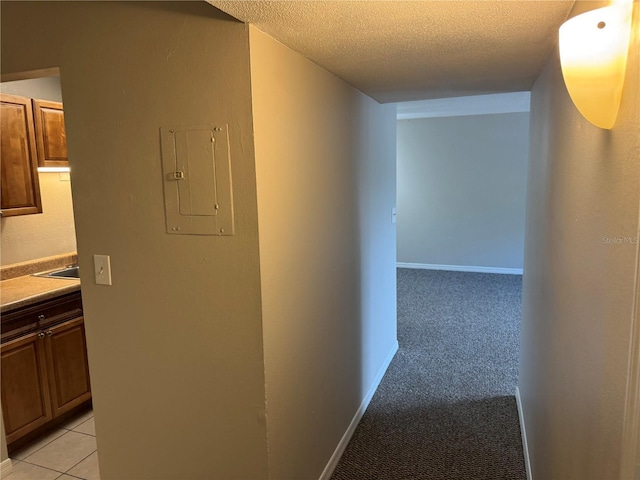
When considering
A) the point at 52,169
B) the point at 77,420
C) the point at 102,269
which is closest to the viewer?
the point at 102,269

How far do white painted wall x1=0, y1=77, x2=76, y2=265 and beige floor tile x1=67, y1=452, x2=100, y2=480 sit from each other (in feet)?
4.46

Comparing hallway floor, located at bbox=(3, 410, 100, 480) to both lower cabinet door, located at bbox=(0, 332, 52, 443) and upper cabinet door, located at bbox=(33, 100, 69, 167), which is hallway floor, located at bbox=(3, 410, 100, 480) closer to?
lower cabinet door, located at bbox=(0, 332, 52, 443)

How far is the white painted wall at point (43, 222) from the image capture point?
114 inches

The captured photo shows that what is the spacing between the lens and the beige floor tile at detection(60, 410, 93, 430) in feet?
9.15

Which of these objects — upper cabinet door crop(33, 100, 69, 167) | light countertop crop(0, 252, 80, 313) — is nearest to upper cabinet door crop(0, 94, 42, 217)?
upper cabinet door crop(33, 100, 69, 167)

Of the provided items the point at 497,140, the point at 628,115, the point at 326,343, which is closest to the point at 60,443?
the point at 326,343

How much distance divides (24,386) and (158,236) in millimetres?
1521

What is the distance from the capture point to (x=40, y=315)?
252 centimetres

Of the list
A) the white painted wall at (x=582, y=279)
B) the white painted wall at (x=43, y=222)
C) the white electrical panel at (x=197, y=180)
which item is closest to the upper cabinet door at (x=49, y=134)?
the white painted wall at (x=43, y=222)

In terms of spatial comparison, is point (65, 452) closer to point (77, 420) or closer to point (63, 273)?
point (77, 420)

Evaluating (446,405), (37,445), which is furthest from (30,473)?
(446,405)

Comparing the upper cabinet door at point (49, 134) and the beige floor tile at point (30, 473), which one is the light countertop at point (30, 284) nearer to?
the upper cabinet door at point (49, 134)

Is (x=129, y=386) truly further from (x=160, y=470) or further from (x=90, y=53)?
(x=90, y=53)

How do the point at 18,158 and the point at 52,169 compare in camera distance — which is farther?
the point at 52,169
